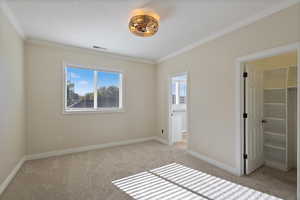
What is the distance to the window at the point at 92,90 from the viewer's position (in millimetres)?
3633

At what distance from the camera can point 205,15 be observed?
2.25m

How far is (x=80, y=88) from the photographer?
148 inches

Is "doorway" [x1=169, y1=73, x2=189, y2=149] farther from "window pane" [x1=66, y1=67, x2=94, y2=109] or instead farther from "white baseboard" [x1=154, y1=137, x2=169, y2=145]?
"window pane" [x1=66, y1=67, x2=94, y2=109]

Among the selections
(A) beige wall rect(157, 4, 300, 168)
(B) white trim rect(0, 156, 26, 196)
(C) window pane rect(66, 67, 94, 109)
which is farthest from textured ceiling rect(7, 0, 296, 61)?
(B) white trim rect(0, 156, 26, 196)

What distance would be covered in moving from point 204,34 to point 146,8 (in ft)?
4.71

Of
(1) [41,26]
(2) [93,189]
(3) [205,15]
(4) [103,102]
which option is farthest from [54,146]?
(3) [205,15]

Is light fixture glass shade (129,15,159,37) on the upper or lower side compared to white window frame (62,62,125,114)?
upper

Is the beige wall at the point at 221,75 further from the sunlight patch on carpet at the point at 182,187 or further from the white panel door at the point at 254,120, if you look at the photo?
the sunlight patch on carpet at the point at 182,187

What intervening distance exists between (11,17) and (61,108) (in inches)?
74.9

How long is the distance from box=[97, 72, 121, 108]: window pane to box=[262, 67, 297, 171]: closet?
366 centimetres

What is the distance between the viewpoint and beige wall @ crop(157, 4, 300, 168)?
6.66ft

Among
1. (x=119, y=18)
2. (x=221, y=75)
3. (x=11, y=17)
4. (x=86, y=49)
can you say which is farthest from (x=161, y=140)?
(x=11, y=17)

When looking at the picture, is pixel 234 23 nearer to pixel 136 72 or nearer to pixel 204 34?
pixel 204 34

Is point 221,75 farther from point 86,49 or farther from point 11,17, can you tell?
point 11,17
